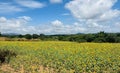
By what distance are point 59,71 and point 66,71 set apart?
54cm

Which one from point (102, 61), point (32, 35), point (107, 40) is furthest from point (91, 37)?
point (102, 61)

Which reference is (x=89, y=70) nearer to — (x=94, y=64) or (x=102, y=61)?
(x=94, y=64)

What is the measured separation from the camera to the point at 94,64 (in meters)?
11.5

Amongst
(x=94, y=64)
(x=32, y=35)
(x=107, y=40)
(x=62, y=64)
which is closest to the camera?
(x=94, y=64)

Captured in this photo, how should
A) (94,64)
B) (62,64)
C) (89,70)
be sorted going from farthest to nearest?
1. (62,64)
2. (94,64)
3. (89,70)

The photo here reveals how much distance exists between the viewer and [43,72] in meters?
10.9

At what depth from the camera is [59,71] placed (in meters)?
11.2

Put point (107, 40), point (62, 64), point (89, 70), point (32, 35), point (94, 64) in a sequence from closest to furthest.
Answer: point (89, 70)
point (94, 64)
point (62, 64)
point (107, 40)
point (32, 35)

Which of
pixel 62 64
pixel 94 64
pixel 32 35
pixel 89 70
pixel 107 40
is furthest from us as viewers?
pixel 32 35

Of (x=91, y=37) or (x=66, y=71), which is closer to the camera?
(x=66, y=71)

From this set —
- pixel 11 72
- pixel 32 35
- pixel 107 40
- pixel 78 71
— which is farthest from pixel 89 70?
pixel 32 35

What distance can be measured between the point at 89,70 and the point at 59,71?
150 centimetres

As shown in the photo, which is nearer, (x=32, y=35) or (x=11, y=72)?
(x=11, y=72)

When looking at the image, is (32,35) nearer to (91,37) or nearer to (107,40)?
(91,37)
